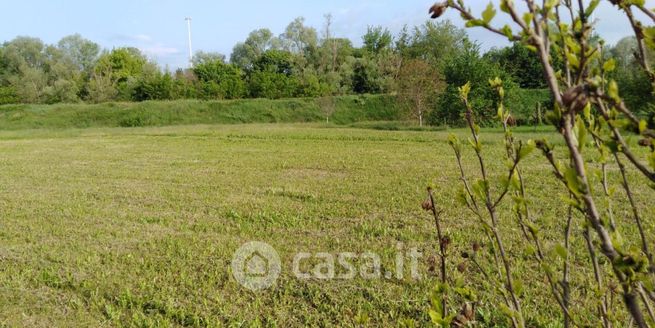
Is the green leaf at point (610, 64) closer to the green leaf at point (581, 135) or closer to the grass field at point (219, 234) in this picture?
the green leaf at point (581, 135)

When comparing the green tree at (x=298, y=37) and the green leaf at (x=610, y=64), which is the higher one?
the green tree at (x=298, y=37)

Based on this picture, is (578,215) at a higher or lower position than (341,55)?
lower

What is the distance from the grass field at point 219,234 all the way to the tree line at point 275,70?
1577 centimetres

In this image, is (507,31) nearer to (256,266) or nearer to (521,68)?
(256,266)

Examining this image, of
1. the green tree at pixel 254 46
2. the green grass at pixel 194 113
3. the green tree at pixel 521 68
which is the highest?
the green tree at pixel 254 46

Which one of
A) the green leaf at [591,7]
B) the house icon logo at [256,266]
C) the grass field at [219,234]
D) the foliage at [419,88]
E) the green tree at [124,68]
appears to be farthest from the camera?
the green tree at [124,68]

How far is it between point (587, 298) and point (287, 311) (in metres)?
1.89

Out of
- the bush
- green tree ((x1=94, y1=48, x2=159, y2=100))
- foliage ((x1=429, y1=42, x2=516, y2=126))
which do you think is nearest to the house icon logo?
foliage ((x1=429, y1=42, x2=516, y2=126))

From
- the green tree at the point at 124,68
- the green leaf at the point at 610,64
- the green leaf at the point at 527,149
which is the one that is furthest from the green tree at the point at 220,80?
the green leaf at the point at 610,64

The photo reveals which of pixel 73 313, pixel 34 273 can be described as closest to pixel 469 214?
pixel 73 313

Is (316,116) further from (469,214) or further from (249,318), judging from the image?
(249,318)

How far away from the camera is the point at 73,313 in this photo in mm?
2955

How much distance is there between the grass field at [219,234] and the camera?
2.93 metres

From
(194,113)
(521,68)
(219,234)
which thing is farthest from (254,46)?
(219,234)
